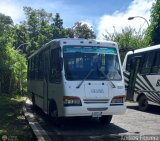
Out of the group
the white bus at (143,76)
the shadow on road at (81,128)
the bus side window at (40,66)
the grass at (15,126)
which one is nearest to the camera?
the grass at (15,126)

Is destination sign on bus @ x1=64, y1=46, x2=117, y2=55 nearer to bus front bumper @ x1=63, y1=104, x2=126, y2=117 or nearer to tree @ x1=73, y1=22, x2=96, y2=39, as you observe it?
bus front bumper @ x1=63, y1=104, x2=126, y2=117

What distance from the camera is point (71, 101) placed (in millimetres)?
12773

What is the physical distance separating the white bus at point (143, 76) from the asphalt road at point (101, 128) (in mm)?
1647

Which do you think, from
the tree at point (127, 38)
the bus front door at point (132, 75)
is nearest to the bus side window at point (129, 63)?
the bus front door at point (132, 75)

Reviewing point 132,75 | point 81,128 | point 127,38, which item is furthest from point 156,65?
point 127,38

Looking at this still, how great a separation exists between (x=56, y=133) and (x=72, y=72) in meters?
2.02

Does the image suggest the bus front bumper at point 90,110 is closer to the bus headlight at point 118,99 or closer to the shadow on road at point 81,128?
the bus headlight at point 118,99

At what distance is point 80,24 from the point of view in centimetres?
7819

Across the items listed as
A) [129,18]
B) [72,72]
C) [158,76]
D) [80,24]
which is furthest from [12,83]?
[80,24]

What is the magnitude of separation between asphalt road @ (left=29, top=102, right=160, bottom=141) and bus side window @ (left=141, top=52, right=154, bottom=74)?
2.78 meters

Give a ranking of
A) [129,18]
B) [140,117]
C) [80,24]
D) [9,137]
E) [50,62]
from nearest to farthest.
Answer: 1. [9,137]
2. [50,62]
3. [140,117]
4. [129,18]
5. [80,24]

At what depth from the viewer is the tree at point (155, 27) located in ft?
103

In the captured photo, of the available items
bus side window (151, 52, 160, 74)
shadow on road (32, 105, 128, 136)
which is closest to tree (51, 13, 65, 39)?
bus side window (151, 52, 160, 74)

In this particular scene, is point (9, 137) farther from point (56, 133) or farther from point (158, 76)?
point (158, 76)
